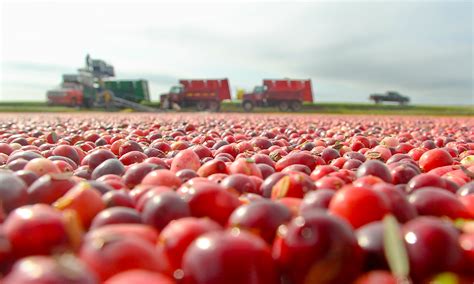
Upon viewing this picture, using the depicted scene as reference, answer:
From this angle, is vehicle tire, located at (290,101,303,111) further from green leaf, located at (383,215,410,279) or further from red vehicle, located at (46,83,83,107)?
green leaf, located at (383,215,410,279)

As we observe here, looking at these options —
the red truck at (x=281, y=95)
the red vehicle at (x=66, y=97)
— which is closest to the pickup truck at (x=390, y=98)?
the red truck at (x=281, y=95)

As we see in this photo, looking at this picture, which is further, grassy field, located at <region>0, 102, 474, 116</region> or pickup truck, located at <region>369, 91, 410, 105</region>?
pickup truck, located at <region>369, 91, 410, 105</region>

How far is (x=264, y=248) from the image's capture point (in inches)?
56.1

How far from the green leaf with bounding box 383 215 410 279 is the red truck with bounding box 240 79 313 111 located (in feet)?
124

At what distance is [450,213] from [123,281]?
1.45 m

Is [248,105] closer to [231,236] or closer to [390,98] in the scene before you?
[390,98]

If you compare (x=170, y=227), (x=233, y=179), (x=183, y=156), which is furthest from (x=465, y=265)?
(x=183, y=156)

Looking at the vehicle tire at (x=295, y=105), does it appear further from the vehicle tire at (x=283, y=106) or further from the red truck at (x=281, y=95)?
the vehicle tire at (x=283, y=106)

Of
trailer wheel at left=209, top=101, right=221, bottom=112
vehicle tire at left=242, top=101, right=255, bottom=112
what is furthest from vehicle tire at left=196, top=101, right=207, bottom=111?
vehicle tire at left=242, top=101, right=255, bottom=112

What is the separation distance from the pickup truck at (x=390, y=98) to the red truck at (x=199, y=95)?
73.8 feet

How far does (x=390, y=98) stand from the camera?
55.3 m

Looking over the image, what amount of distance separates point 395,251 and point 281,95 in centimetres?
3879

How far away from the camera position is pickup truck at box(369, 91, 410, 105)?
54.5 metres

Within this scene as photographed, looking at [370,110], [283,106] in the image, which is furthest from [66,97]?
[370,110]
